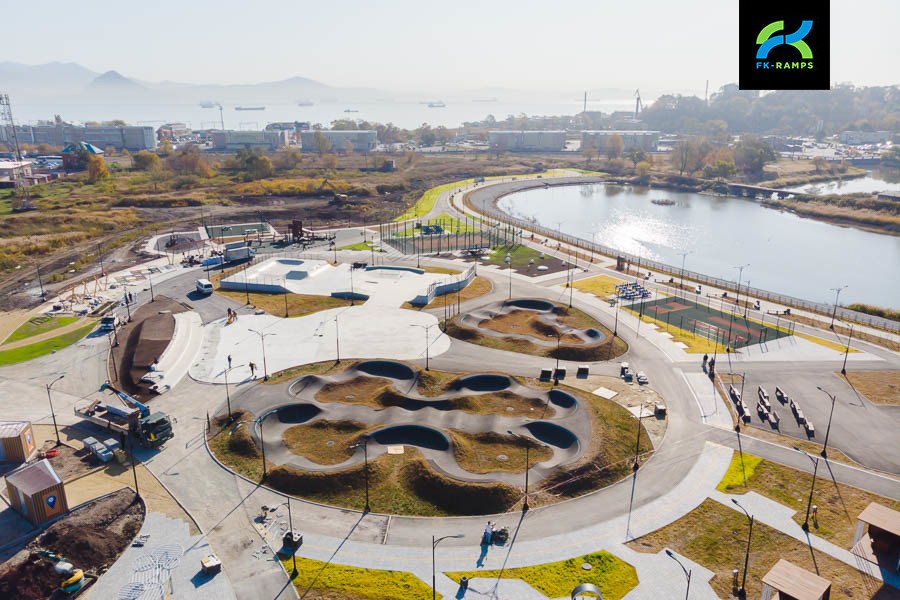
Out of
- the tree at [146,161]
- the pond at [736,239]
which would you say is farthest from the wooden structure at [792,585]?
the tree at [146,161]

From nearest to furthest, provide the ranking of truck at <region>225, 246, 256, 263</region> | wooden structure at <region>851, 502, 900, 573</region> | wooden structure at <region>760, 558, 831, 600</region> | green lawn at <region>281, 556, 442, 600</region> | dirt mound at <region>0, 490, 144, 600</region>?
wooden structure at <region>760, 558, 831, 600</region>, dirt mound at <region>0, 490, 144, 600</region>, green lawn at <region>281, 556, 442, 600</region>, wooden structure at <region>851, 502, 900, 573</region>, truck at <region>225, 246, 256, 263</region>

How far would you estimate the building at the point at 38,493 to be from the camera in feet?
122

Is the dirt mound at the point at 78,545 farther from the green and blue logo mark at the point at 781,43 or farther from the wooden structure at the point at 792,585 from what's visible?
the green and blue logo mark at the point at 781,43

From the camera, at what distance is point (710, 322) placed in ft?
243

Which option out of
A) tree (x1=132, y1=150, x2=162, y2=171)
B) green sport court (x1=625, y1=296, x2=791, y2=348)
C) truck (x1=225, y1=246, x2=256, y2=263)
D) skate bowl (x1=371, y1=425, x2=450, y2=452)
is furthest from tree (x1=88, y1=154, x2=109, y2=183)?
skate bowl (x1=371, y1=425, x2=450, y2=452)

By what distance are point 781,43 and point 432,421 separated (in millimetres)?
41684

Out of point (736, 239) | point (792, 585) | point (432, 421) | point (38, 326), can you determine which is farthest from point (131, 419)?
→ point (736, 239)

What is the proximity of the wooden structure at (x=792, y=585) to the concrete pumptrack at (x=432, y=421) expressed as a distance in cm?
1593

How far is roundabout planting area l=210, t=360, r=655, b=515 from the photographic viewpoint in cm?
4141

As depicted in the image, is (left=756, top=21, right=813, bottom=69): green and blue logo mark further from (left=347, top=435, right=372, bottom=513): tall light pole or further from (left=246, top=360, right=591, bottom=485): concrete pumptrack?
(left=347, top=435, right=372, bottom=513): tall light pole

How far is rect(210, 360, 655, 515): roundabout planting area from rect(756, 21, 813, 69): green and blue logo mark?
3118 centimetres

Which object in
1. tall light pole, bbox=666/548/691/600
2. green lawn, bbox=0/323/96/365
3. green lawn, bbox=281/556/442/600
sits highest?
green lawn, bbox=0/323/96/365

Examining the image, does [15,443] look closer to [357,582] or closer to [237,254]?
[357,582]

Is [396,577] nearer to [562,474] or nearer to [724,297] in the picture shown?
[562,474]
